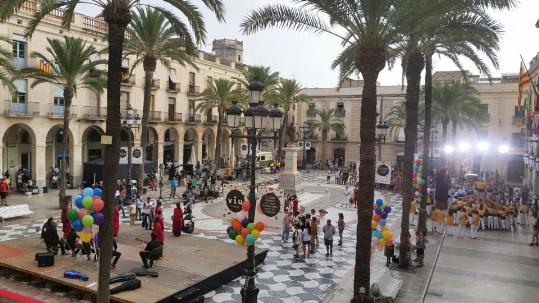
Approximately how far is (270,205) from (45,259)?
20.6 feet

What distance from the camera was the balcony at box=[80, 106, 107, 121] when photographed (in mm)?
31112

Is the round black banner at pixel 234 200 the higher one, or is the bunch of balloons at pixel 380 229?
the round black banner at pixel 234 200

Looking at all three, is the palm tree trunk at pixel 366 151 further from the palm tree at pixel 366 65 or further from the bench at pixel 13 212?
the bench at pixel 13 212

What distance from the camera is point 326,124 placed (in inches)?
2176

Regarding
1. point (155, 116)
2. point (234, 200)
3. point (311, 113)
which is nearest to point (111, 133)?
point (234, 200)

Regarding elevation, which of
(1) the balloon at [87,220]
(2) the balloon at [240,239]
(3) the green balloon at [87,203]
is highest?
(3) the green balloon at [87,203]

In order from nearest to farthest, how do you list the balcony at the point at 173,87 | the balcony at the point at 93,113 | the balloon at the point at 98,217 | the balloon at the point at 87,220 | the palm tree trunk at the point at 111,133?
1. the palm tree trunk at the point at 111,133
2. the balloon at the point at 98,217
3. the balloon at the point at 87,220
4. the balcony at the point at 93,113
5. the balcony at the point at 173,87

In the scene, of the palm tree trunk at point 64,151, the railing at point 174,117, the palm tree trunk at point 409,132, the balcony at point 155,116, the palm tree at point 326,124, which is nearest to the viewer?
the palm tree trunk at point 409,132

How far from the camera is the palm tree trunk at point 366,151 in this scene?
964cm

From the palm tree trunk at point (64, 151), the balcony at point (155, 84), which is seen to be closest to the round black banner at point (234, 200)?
the palm tree trunk at point (64, 151)

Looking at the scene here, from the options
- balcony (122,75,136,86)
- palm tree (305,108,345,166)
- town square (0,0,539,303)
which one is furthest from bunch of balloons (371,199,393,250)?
palm tree (305,108,345,166)

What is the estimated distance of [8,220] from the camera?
18.9 m

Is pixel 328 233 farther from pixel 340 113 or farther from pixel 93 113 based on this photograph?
pixel 340 113

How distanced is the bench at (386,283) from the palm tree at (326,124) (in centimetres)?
4357
